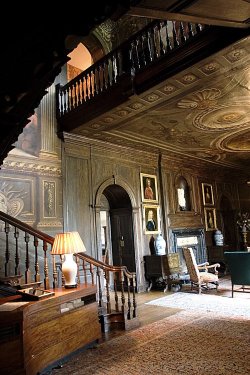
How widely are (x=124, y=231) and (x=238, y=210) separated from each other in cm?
737

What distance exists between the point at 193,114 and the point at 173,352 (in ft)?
17.2

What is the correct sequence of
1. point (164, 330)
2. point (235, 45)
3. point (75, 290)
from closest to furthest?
point (75, 290) < point (235, 45) < point (164, 330)

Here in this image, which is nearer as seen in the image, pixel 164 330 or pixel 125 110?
pixel 164 330

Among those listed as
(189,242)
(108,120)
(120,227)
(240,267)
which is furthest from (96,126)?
(189,242)

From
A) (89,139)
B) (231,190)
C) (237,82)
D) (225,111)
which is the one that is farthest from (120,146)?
(231,190)

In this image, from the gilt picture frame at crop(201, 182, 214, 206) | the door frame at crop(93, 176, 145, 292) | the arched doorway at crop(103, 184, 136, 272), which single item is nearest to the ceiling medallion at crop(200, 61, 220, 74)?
the door frame at crop(93, 176, 145, 292)

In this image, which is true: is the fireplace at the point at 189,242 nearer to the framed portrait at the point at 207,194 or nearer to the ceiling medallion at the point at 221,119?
the framed portrait at the point at 207,194

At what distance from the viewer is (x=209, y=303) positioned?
6504mm

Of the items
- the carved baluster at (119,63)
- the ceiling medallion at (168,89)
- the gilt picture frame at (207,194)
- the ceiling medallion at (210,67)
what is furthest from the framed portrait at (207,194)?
the ceiling medallion at (210,67)

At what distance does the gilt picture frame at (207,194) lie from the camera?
40.2 ft

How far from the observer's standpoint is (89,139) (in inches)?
320

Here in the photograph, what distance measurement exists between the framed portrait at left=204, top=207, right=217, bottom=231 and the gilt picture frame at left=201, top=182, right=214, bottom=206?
0.84 feet

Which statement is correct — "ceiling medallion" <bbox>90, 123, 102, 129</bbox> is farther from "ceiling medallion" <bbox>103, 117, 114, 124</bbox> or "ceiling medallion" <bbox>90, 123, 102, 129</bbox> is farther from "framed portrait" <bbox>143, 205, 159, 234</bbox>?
"framed portrait" <bbox>143, 205, 159, 234</bbox>

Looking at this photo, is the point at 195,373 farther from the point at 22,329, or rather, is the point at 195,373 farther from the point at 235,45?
the point at 235,45
